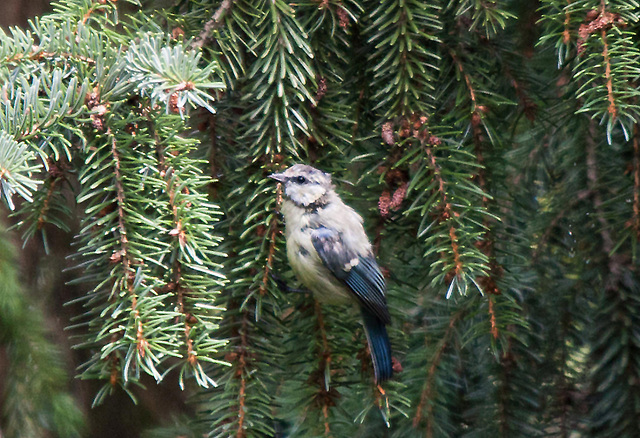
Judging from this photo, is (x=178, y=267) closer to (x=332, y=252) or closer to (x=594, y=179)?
(x=332, y=252)

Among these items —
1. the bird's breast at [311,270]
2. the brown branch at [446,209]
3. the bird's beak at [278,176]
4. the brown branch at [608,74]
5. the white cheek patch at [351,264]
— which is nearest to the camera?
the brown branch at [608,74]

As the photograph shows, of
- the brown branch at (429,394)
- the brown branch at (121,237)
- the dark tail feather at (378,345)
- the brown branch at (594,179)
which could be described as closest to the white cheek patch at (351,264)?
the dark tail feather at (378,345)

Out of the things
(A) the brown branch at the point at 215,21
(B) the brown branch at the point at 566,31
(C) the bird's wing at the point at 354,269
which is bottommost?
(C) the bird's wing at the point at 354,269

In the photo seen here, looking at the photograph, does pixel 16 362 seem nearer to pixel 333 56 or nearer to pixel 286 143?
pixel 286 143

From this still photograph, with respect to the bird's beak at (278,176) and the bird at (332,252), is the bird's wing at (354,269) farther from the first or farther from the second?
the bird's beak at (278,176)

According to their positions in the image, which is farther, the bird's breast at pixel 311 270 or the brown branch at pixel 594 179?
the brown branch at pixel 594 179

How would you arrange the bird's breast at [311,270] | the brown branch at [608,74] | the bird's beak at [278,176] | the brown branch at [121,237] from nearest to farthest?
the brown branch at [121,237], the brown branch at [608,74], the bird's beak at [278,176], the bird's breast at [311,270]

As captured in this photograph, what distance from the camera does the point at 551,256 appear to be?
2.52 meters

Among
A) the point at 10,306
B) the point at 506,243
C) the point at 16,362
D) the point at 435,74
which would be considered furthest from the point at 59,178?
the point at 506,243

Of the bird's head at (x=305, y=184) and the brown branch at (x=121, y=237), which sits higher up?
the brown branch at (x=121, y=237)

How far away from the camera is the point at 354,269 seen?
2.18m

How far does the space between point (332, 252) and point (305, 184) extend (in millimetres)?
376

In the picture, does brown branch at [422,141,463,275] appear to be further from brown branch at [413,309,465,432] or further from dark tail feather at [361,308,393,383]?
brown branch at [413,309,465,432]

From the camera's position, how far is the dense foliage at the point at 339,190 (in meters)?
1.42
